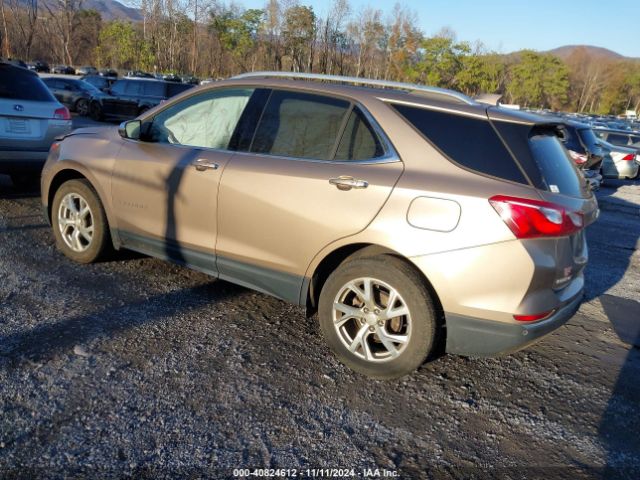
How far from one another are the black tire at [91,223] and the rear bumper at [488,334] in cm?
314

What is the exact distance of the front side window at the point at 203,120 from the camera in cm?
398

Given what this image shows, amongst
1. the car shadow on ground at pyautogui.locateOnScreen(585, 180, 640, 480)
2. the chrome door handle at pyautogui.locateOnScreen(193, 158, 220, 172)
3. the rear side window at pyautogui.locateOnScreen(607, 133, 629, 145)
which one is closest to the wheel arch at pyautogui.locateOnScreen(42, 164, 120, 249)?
the chrome door handle at pyautogui.locateOnScreen(193, 158, 220, 172)

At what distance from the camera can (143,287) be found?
435 centimetres

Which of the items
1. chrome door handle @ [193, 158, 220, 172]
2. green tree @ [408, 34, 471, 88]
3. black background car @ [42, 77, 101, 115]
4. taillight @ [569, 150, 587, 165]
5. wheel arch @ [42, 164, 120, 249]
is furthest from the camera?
green tree @ [408, 34, 471, 88]

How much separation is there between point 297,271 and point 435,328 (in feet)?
3.29

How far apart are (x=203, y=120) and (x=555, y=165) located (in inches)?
104

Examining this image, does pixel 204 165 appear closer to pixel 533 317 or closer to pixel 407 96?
pixel 407 96

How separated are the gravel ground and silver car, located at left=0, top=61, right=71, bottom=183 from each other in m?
2.47

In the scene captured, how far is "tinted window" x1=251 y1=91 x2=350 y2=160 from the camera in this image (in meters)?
3.51

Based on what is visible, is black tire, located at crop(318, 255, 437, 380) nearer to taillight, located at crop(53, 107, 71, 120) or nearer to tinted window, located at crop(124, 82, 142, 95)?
taillight, located at crop(53, 107, 71, 120)

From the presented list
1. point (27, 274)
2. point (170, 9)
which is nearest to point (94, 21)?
point (170, 9)

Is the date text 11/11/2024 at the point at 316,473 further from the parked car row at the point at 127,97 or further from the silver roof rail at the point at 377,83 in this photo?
the parked car row at the point at 127,97

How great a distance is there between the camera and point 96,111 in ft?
64.6

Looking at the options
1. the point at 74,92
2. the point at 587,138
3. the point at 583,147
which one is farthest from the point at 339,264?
the point at 74,92
